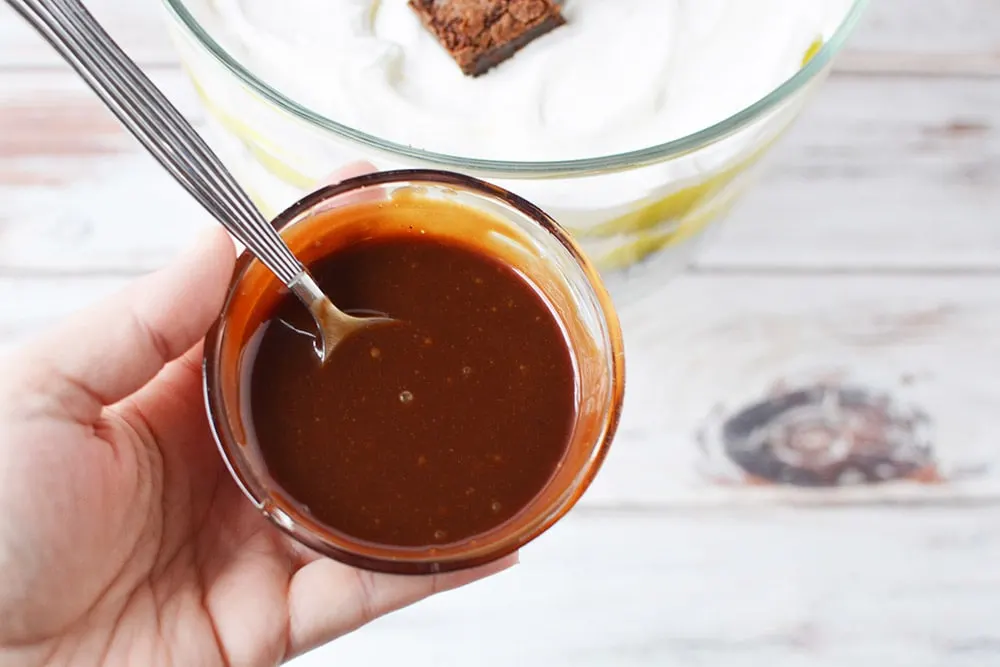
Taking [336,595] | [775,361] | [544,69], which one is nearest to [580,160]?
[544,69]

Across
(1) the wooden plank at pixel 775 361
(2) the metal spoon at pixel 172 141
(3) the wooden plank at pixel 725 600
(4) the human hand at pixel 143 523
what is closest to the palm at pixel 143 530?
(4) the human hand at pixel 143 523

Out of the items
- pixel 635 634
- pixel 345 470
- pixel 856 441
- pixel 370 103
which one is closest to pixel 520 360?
pixel 345 470

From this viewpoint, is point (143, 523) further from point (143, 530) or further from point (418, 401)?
point (418, 401)

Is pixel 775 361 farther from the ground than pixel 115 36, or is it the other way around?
pixel 115 36

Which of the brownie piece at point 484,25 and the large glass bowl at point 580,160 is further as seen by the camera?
the brownie piece at point 484,25

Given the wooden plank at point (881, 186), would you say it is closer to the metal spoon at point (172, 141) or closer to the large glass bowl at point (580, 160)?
the large glass bowl at point (580, 160)

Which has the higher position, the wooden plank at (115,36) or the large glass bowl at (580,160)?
the wooden plank at (115,36)

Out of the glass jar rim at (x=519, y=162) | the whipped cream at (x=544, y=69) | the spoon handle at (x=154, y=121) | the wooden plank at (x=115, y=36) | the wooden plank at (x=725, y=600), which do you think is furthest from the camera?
the wooden plank at (x=115, y=36)
